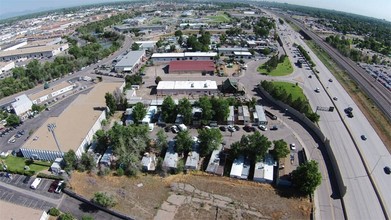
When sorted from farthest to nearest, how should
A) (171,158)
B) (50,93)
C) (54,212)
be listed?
(50,93) < (171,158) < (54,212)

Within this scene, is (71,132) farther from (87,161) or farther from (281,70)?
(281,70)

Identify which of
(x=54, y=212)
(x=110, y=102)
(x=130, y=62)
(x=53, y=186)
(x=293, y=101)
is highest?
(x=130, y=62)

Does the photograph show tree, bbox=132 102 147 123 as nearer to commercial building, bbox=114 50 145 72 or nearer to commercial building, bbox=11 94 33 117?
commercial building, bbox=11 94 33 117

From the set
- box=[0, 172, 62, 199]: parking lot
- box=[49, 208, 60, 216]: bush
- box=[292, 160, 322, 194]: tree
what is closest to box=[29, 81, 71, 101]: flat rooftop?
box=[0, 172, 62, 199]: parking lot

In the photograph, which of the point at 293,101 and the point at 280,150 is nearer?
the point at 280,150

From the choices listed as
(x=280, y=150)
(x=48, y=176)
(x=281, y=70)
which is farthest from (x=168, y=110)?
(x=281, y=70)
